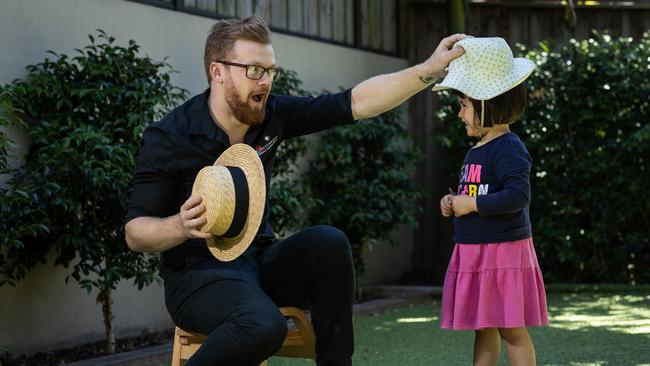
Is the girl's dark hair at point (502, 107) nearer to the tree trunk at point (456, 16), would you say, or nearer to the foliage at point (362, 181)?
the foliage at point (362, 181)

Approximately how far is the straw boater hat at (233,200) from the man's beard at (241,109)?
0.68 ft

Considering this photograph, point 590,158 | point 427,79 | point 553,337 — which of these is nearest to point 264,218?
point 427,79

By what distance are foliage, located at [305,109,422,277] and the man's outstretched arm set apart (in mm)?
3544

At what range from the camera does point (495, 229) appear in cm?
392

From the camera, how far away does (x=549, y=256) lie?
8.42 m

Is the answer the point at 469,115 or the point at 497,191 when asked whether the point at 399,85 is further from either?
the point at 497,191

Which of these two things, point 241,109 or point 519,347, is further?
point 519,347

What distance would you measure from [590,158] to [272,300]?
5413 millimetres

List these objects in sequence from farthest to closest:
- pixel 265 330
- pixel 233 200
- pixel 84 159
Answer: pixel 84 159 → pixel 233 200 → pixel 265 330

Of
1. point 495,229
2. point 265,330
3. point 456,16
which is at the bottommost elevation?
point 265,330

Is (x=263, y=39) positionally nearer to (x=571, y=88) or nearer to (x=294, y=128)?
(x=294, y=128)

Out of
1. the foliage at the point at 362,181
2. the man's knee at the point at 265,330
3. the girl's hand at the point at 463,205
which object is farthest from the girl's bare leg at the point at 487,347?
the foliage at the point at 362,181

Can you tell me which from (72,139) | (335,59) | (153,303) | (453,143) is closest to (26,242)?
→ (72,139)

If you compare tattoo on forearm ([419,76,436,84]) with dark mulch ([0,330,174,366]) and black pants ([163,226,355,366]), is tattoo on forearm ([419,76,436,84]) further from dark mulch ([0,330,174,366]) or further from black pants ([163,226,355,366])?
dark mulch ([0,330,174,366])
